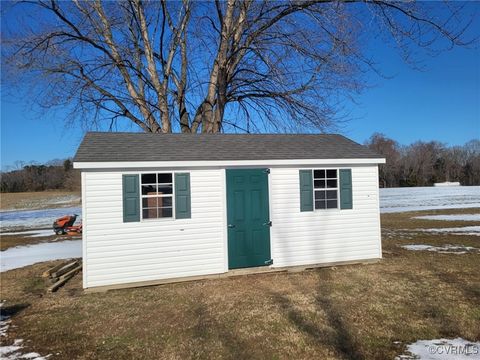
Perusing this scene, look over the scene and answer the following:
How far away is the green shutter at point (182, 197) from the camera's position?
8.00 meters

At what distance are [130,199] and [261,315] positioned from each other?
148 inches

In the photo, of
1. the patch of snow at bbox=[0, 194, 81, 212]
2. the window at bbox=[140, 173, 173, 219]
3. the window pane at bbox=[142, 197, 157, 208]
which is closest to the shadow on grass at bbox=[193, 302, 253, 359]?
the window at bbox=[140, 173, 173, 219]

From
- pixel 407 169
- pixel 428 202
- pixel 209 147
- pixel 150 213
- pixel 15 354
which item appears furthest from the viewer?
pixel 407 169

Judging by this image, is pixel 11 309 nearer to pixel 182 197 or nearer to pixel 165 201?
pixel 165 201

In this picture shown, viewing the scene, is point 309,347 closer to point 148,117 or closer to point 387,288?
point 387,288

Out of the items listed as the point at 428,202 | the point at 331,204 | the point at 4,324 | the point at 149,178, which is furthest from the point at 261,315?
the point at 428,202

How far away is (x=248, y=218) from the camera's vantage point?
8484 mm

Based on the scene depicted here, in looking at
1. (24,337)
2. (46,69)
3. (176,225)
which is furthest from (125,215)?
(46,69)

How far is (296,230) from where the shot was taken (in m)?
8.80

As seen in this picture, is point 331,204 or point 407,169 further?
point 407,169

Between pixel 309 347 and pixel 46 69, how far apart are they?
1420 cm

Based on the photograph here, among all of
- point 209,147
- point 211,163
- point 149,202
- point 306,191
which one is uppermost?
point 209,147

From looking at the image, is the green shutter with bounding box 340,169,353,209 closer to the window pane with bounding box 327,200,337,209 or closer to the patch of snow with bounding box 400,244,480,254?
the window pane with bounding box 327,200,337,209

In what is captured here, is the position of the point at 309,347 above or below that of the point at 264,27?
below
